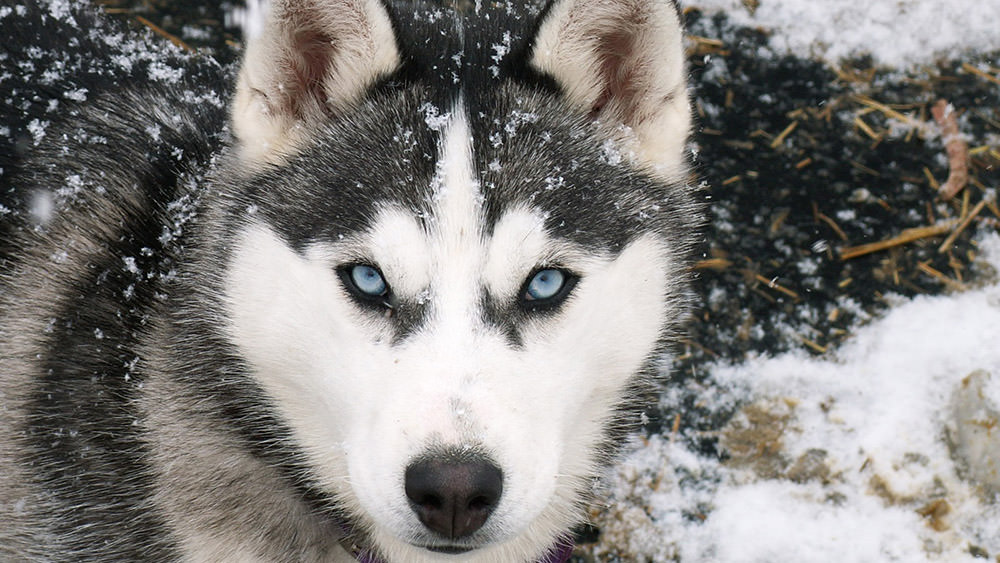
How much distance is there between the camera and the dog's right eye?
202cm

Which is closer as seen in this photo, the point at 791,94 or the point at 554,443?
the point at 554,443

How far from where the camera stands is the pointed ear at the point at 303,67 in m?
2.10

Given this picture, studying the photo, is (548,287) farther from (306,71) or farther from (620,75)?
(306,71)

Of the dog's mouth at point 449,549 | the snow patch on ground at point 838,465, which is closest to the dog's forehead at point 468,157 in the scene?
the dog's mouth at point 449,549

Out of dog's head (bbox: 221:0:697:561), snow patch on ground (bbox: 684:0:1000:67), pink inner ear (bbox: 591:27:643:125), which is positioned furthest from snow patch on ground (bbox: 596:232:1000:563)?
pink inner ear (bbox: 591:27:643:125)

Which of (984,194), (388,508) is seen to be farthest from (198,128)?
(984,194)

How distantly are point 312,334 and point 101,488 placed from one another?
78 cm

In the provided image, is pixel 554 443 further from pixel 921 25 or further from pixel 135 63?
pixel 921 25

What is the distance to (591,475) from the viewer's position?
2490 mm

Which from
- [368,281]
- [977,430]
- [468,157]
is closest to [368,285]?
[368,281]

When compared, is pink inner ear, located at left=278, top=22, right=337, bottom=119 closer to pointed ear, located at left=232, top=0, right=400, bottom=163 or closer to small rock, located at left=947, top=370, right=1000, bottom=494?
pointed ear, located at left=232, top=0, right=400, bottom=163

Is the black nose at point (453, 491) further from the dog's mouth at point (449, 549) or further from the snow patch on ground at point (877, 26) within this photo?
the snow patch on ground at point (877, 26)

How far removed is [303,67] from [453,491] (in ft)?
3.50

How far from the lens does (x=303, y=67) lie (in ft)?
7.41
